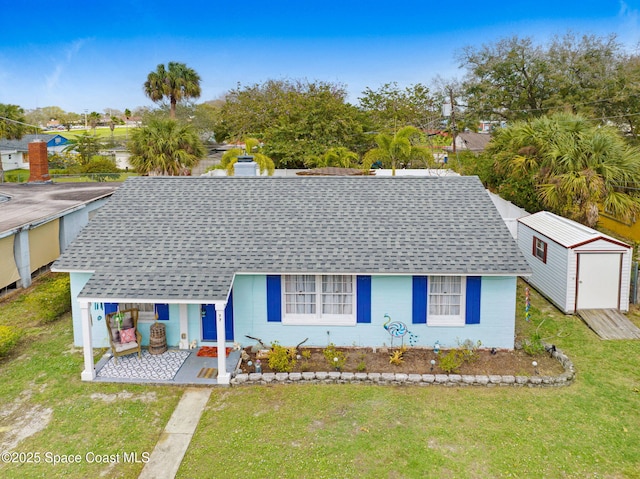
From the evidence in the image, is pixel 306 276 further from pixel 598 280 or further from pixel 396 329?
pixel 598 280

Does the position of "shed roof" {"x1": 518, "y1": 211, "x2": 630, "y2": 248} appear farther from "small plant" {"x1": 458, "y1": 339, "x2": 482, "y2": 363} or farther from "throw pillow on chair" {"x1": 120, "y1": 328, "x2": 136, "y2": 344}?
"throw pillow on chair" {"x1": 120, "y1": 328, "x2": 136, "y2": 344}

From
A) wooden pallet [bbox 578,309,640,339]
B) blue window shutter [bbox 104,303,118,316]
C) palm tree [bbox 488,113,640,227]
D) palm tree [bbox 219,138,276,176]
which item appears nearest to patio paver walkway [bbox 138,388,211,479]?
blue window shutter [bbox 104,303,118,316]

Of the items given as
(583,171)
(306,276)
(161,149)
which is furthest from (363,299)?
(161,149)

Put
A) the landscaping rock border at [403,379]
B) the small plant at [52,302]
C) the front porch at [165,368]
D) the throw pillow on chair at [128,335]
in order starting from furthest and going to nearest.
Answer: the small plant at [52,302], the throw pillow on chair at [128,335], the front porch at [165,368], the landscaping rock border at [403,379]

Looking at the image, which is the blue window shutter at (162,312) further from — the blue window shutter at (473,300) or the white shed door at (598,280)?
the white shed door at (598,280)

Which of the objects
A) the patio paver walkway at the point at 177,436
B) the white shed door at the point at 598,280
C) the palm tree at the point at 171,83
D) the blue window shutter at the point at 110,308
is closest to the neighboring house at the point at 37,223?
the blue window shutter at the point at 110,308

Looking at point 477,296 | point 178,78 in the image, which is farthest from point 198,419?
point 178,78
